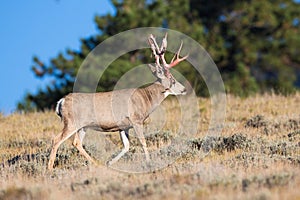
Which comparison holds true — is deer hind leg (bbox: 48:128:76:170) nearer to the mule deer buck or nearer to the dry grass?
the mule deer buck

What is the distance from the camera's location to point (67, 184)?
791 centimetres

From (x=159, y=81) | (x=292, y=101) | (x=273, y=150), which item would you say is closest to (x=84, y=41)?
(x=292, y=101)

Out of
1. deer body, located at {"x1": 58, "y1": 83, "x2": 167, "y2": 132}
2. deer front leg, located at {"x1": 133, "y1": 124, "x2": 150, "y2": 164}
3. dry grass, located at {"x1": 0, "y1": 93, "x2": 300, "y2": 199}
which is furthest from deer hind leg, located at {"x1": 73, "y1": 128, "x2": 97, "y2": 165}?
deer front leg, located at {"x1": 133, "y1": 124, "x2": 150, "y2": 164}

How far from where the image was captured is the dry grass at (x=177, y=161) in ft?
23.3

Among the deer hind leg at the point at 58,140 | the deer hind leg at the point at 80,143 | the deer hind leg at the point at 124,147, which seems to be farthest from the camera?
the deer hind leg at the point at 80,143

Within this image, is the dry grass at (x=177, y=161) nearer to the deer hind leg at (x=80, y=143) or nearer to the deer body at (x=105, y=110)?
the deer hind leg at (x=80, y=143)

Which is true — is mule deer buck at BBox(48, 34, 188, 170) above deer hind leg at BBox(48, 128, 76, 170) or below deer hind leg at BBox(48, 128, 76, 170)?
above

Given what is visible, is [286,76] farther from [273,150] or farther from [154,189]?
[154,189]

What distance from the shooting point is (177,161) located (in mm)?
10164

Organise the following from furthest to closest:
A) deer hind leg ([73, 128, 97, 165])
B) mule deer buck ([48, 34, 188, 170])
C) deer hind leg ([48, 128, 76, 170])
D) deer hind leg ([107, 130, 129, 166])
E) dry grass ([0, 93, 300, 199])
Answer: deer hind leg ([73, 128, 97, 165]) → mule deer buck ([48, 34, 188, 170]) → deer hind leg ([107, 130, 129, 166]) → deer hind leg ([48, 128, 76, 170]) → dry grass ([0, 93, 300, 199])

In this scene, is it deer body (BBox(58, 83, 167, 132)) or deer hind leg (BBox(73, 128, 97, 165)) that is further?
deer hind leg (BBox(73, 128, 97, 165))

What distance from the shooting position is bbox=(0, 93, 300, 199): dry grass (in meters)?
7.09

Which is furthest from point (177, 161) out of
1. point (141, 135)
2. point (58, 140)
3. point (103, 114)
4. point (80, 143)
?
point (58, 140)

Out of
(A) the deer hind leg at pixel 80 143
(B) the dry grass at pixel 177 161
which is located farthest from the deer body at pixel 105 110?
(B) the dry grass at pixel 177 161
